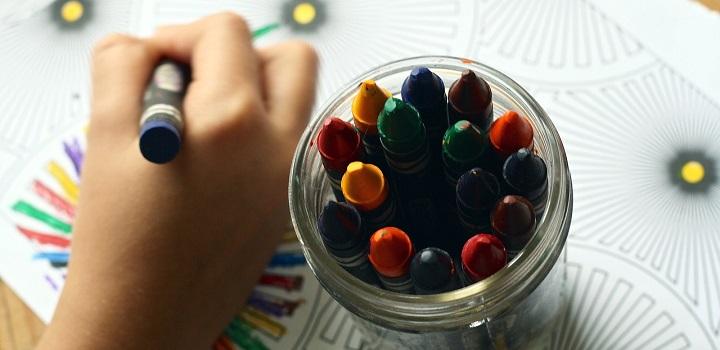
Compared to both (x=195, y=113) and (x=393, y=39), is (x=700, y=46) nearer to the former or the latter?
(x=393, y=39)

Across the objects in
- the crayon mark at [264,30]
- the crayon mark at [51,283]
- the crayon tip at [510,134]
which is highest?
the crayon mark at [264,30]

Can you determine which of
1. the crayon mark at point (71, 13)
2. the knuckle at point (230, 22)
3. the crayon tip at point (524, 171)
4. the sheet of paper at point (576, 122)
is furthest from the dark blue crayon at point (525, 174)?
the crayon mark at point (71, 13)

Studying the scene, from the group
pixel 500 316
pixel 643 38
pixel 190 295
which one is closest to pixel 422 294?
pixel 500 316

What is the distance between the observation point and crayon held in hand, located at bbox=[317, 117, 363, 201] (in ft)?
1.19

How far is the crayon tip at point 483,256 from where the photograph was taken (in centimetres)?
34

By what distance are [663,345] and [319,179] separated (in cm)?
21

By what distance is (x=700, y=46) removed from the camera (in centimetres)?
52

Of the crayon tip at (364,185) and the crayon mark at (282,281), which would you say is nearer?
the crayon tip at (364,185)

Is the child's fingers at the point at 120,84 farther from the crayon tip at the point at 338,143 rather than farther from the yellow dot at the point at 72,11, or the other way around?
the crayon tip at the point at 338,143

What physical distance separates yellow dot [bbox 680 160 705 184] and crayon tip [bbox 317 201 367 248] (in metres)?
0.24

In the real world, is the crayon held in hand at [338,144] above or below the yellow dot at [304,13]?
below

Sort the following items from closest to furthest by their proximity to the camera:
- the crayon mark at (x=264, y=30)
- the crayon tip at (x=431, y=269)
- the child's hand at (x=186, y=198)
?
the crayon tip at (x=431, y=269) → the child's hand at (x=186, y=198) → the crayon mark at (x=264, y=30)

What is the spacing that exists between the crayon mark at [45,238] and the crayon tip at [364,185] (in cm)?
25

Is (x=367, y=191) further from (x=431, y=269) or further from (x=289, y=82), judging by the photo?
(x=289, y=82)
